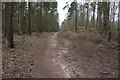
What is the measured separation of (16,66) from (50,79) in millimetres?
2239

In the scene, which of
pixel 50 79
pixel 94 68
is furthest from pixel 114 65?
pixel 50 79

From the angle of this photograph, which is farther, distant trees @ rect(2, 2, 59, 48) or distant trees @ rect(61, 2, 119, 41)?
distant trees @ rect(61, 2, 119, 41)

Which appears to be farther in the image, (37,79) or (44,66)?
(44,66)

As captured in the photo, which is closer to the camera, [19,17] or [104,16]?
[104,16]

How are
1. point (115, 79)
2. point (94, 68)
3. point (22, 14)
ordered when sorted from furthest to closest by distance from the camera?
point (22, 14)
point (94, 68)
point (115, 79)

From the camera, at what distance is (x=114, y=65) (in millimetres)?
7434

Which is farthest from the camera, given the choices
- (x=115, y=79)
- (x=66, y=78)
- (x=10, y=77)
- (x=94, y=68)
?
(x=94, y=68)

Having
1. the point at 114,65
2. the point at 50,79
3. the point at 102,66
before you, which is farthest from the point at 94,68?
the point at 50,79

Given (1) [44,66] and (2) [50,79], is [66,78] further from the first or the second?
(1) [44,66]

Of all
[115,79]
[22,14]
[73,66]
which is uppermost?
[22,14]

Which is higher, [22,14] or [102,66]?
[22,14]

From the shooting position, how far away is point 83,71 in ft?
20.2

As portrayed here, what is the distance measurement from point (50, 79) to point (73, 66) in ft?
6.54

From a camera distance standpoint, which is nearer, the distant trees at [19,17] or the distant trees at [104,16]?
the distant trees at [19,17]
